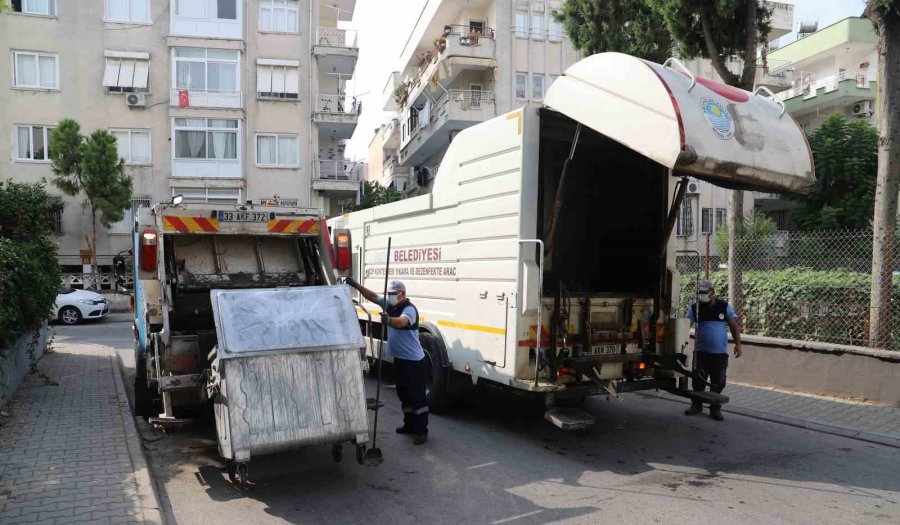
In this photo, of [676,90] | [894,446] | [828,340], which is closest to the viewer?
[676,90]

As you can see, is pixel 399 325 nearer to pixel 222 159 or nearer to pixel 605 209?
pixel 605 209

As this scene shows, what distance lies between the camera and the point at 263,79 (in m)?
26.0

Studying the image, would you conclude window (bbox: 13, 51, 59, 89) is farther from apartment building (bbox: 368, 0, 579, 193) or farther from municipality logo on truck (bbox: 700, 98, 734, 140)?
municipality logo on truck (bbox: 700, 98, 734, 140)

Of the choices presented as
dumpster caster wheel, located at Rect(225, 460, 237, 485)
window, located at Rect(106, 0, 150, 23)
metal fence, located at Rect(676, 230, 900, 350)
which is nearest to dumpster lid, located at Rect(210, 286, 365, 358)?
dumpster caster wheel, located at Rect(225, 460, 237, 485)

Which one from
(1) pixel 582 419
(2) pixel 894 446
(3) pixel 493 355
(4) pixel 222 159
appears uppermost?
(4) pixel 222 159

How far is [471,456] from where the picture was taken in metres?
5.89

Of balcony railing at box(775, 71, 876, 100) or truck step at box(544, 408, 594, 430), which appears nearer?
truck step at box(544, 408, 594, 430)

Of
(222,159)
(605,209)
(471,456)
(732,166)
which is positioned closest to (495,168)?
(605,209)

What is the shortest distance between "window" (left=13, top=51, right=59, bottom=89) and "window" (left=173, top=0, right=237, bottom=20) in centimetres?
503

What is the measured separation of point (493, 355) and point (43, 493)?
3818 mm

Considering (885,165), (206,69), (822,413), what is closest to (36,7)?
(206,69)

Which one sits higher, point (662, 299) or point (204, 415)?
point (662, 299)

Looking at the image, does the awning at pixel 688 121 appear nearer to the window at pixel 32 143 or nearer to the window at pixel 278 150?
the window at pixel 278 150

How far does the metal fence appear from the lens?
8422 millimetres
